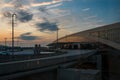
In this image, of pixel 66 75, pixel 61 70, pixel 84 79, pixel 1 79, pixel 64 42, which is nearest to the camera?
pixel 1 79

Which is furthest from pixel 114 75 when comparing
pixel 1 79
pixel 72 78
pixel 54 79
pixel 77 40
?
pixel 77 40

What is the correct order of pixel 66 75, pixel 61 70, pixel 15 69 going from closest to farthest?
1. pixel 15 69
2. pixel 66 75
3. pixel 61 70

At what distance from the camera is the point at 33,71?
7.03m

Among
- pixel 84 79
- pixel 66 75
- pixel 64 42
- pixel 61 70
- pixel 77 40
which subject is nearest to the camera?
pixel 84 79

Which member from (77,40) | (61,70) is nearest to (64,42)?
(77,40)

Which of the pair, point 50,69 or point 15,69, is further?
point 50,69

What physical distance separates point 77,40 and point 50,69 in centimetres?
5204

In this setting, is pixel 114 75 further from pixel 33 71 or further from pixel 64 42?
pixel 64 42

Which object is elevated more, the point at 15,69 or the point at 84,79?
the point at 15,69

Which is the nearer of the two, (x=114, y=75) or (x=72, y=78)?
(x=114, y=75)

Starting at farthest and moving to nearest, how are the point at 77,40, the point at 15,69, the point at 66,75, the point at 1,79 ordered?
the point at 77,40 < the point at 66,75 < the point at 15,69 < the point at 1,79

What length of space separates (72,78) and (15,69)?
222cm

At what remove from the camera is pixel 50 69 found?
850 centimetres

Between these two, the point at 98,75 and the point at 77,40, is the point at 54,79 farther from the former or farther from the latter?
the point at 77,40
